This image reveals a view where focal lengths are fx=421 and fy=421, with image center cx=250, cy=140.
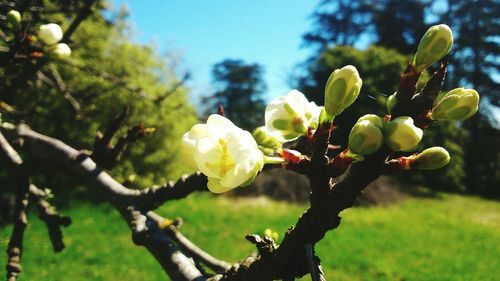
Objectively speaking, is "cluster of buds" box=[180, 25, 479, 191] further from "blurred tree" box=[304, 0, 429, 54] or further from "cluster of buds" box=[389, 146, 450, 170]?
"blurred tree" box=[304, 0, 429, 54]

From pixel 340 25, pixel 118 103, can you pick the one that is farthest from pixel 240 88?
pixel 118 103

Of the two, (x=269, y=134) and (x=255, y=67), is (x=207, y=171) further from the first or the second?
(x=255, y=67)

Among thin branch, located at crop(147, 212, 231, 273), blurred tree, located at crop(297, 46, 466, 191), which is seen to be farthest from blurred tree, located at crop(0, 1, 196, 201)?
blurred tree, located at crop(297, 46, 466, 191)

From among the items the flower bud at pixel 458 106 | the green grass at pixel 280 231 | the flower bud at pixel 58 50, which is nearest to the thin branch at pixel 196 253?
the flower bud at pixel 58 50

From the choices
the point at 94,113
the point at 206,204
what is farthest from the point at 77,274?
the point at 206,204

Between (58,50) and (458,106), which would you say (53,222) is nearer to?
(58,50)

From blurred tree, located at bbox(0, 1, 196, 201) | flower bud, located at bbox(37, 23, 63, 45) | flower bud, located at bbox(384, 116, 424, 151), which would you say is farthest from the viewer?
blurred tree, located at bbox(0, 1, 196, 201)

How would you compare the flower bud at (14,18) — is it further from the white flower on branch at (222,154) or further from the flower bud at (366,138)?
the flower bud at (366,138)
